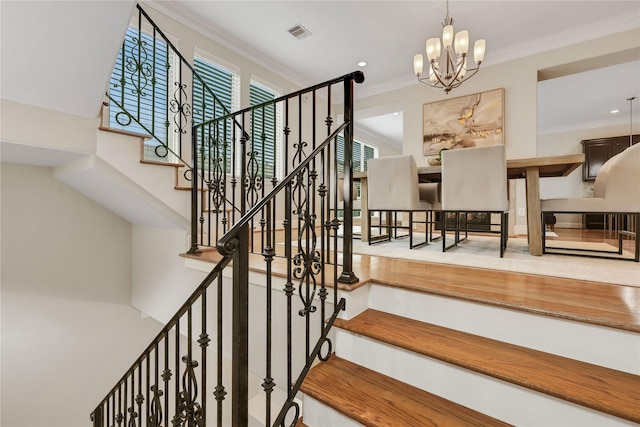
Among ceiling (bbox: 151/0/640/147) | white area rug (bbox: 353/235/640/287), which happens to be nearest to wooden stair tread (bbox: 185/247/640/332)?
white area rug (bbox: 353/235/640/287)

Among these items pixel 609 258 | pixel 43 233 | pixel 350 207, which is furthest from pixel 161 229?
pixel 609 258

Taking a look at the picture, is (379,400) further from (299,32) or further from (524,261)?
(299,32)

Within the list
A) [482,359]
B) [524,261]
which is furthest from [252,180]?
[524,261]

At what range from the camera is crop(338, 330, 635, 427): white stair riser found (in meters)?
0.97

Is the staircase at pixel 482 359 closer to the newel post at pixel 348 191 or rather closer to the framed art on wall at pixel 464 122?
the newel post at pixel 348 191

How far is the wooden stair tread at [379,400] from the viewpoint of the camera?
108 centimetres

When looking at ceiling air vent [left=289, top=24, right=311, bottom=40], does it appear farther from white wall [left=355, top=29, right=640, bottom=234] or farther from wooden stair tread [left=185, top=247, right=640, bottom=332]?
wooden stair tread [left=185, top=247, right=640, bottom=332]

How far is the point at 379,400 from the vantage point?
3.87ft

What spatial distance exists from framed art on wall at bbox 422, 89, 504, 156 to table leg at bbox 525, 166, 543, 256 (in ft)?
7.09

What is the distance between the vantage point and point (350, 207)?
1.56 metres

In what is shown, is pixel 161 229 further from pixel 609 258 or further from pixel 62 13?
pixel 609 258

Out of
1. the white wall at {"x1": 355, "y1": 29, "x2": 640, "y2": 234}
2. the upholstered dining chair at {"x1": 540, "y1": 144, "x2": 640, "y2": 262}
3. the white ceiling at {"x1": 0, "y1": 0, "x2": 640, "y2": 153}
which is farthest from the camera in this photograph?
the white wall at {"x1": 355, "y1": 29, "x2": 640, "y2": 234}

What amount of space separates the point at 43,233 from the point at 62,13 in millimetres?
2353

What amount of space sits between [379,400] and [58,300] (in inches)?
129
